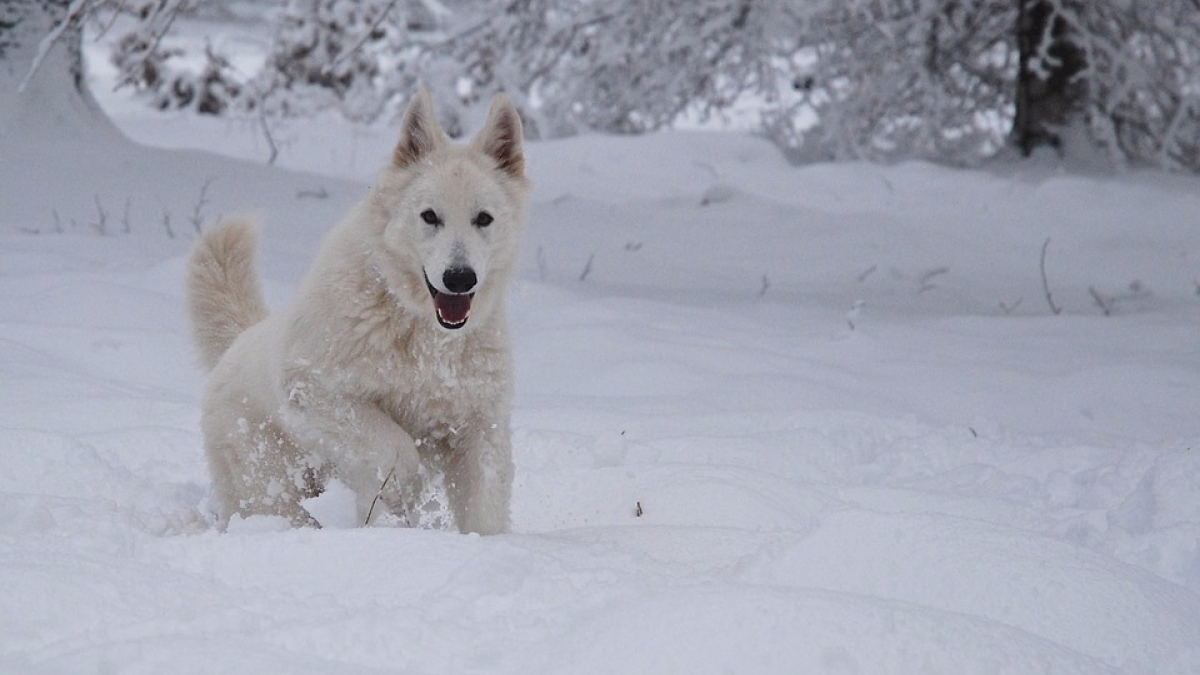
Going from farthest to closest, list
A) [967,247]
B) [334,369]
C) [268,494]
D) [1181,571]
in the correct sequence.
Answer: [967,247]
[268,494]
[334,369]
[1181,571]

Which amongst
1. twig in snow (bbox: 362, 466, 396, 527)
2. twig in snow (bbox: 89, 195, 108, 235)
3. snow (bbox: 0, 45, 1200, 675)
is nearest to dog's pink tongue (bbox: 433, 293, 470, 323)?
twig in snow (bbox: 362, 466, 396, 527)

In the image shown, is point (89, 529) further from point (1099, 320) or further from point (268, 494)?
point (1099, 320)

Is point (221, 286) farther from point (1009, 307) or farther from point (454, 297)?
point (1009, 307)

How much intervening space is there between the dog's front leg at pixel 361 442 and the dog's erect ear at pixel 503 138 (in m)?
0.98

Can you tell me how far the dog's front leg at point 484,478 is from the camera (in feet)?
11.5

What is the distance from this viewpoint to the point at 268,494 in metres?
3.63

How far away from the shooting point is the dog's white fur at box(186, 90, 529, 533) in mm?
3348

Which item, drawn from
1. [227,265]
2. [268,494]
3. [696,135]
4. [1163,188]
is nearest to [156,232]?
[227,265]

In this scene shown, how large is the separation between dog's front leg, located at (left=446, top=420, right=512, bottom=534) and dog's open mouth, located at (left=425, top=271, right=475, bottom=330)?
0.34 meters

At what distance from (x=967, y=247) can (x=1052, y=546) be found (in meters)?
6.60

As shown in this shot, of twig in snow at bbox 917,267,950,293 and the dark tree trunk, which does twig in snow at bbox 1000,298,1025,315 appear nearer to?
twig in snow at bbox 917,267,950,293

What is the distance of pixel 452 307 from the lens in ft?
11.1

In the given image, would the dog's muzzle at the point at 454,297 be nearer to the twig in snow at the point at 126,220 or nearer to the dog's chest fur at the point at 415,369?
the dog's chest fur at the point at 415,369

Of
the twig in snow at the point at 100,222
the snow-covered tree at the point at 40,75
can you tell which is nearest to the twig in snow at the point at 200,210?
the twig in snow at the point at 100,222
